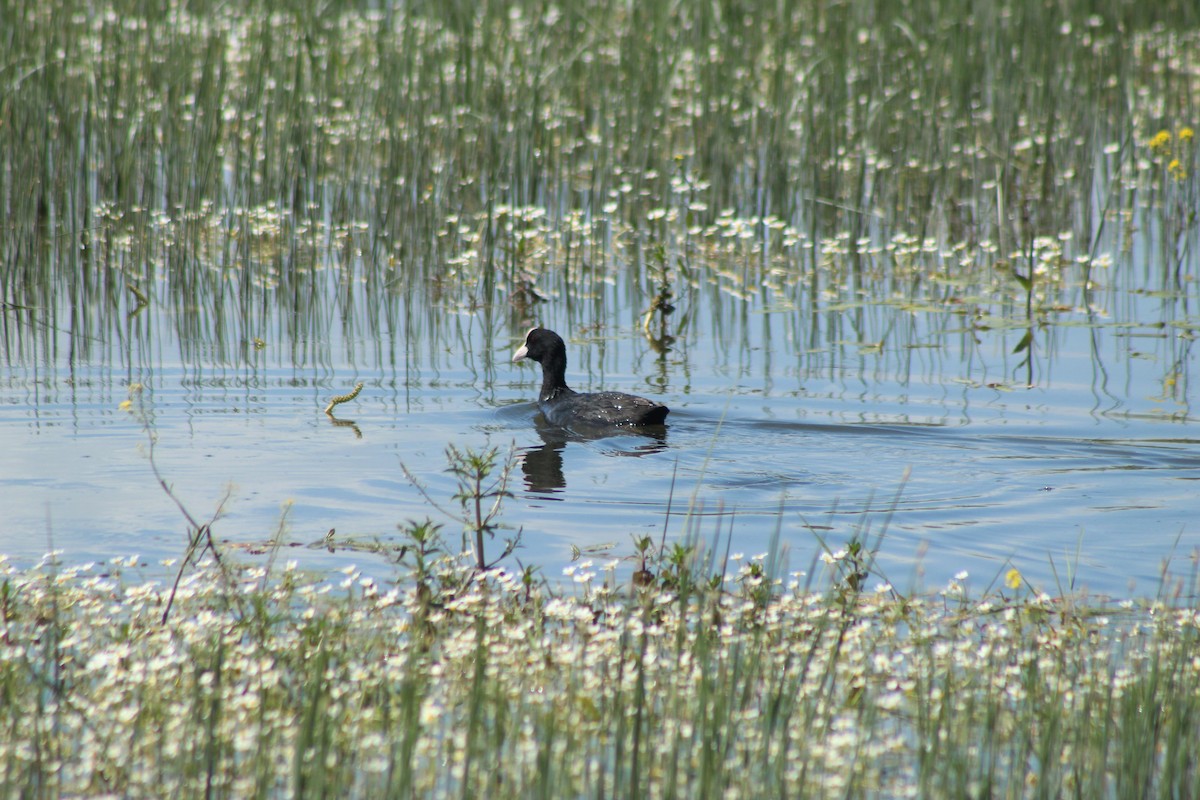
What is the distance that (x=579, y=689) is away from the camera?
4340mm

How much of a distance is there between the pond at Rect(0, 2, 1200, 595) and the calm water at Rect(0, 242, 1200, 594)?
0.11 feet

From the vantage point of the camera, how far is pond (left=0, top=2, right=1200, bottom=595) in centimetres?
673

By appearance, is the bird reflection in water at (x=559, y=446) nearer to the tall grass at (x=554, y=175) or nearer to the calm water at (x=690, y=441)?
the calm water at (x=690, y=441)

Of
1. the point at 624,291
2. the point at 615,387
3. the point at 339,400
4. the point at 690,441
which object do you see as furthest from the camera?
the point at 624,291

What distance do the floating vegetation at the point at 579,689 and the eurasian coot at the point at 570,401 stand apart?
301cm

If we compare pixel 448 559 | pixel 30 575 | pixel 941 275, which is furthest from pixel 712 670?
pixel 941 275

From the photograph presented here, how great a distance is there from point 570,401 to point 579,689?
184 inches

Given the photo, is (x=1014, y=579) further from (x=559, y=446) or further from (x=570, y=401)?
(x=570, y=401)

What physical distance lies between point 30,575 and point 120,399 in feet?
11.0

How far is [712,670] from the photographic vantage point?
4.62 meters

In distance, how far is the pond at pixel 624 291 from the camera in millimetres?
6730

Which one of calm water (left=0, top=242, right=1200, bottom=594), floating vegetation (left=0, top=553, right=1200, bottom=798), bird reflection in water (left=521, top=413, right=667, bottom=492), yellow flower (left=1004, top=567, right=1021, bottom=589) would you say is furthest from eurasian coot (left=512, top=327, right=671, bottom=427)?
yellow flower (left=1004, top=567, right=1021, bottom=589)

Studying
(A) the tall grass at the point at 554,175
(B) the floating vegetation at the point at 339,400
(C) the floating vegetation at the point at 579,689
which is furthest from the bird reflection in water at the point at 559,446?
(C) the floating vegetation at the point at 579,689

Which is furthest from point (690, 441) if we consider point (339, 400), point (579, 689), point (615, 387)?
point (579, 689)
